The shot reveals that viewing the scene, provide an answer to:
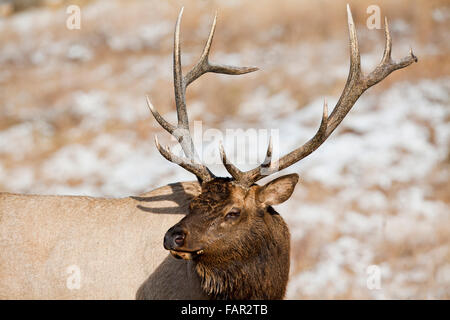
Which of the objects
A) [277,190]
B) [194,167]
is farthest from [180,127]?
[277,190]

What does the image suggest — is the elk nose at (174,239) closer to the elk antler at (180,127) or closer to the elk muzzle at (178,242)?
the elk muzzle at (178,242)

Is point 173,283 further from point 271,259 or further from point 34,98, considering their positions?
point 34,98

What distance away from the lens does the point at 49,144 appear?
14445mm

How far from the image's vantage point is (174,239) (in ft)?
14.6

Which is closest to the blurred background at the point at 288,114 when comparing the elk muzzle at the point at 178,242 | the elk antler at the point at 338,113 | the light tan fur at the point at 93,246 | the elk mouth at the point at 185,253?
the light tan fur at the point at 93,246

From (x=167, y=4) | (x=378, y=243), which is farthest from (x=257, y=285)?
(x=167, y=4)

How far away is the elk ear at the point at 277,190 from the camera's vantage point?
5.07m

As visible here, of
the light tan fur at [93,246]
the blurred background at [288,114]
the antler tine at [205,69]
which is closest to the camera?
the light tan fur at [93,246]

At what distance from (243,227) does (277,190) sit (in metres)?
0.48

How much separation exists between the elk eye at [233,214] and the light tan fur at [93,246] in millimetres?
739

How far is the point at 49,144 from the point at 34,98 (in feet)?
10.2

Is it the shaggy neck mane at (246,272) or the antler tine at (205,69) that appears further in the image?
the antler tine at (205,69)

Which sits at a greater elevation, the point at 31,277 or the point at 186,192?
the point at 186,192

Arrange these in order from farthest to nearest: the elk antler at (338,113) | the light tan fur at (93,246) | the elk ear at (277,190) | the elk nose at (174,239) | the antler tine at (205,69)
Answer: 1. the antler tine at (205,69)
2. the light tan fur at (93,246)
3. the elk ear at (277,190)
4. the elk antler at (338,113)
5. the elk nose at (174,239)
